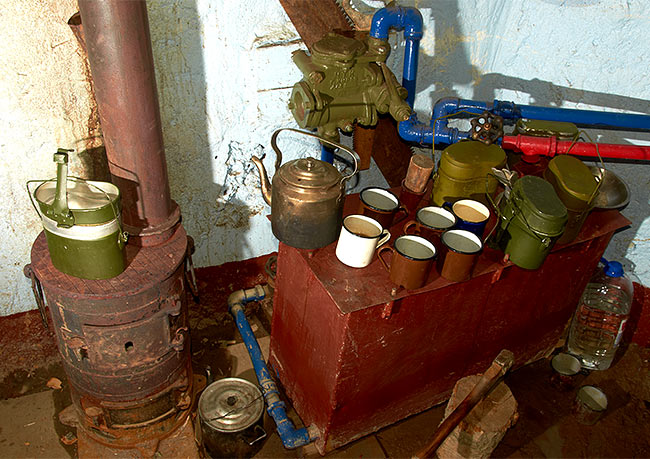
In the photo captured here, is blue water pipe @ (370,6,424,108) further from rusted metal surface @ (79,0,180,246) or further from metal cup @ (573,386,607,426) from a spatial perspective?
metal cup @ (573,386,607,426)

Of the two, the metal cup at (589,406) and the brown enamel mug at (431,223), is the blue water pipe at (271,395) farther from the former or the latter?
the metal cup at (589,406)

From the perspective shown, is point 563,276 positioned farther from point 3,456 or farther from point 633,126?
point 3,456

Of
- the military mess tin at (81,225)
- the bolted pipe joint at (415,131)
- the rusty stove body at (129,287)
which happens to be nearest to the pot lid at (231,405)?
the rusty stove body at (129,287)

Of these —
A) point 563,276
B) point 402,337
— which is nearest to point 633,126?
point 563,276

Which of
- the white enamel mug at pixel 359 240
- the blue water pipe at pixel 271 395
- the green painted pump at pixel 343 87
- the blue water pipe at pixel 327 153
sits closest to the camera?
the white enamel mug at pixel 359 240

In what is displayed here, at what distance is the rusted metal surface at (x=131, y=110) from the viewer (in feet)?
7.55

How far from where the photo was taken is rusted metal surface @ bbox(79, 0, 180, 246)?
2303mm

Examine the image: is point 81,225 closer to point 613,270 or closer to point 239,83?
point 239,83

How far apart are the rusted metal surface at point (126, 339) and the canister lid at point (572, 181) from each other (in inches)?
84.3

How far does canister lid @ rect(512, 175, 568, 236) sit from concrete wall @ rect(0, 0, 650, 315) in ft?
3.73

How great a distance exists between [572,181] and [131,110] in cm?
239

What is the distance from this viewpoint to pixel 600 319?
3.92 m

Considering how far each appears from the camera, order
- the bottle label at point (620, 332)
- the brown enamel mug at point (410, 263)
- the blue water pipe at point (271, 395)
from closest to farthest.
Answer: the brown enamel mug at point (410, 263)
the blue water pipe at point (271, 395)
the bottle label at point (620, 332)

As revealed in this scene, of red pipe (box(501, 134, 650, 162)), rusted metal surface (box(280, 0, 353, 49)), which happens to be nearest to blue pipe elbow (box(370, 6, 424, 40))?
rusted metal surface (box(280, 0, 353, 49))
